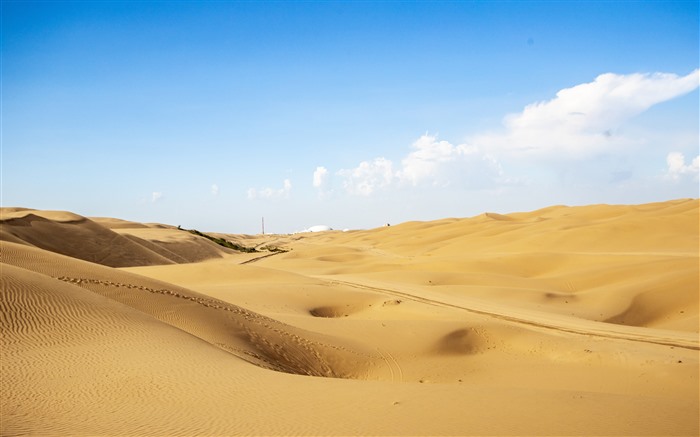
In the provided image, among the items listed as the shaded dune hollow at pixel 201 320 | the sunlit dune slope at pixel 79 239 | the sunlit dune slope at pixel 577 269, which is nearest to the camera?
the shaded dune hollow at pixel 201 320

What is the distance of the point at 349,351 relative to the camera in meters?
12.4

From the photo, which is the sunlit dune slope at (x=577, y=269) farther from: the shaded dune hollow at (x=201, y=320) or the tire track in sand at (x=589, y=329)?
the shaded dune hollow at (x=201, y=320)

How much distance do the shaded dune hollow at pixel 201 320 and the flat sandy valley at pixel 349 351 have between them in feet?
0.18

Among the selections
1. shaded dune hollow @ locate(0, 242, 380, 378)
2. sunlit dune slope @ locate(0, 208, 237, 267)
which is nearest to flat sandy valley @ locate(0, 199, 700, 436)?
shaded dune hollow @ locate(0, 242, 380, 378)

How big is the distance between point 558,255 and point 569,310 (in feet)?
40.9

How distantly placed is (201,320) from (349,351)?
3604 millimetres

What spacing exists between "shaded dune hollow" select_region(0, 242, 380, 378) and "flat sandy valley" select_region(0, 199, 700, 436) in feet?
0.18

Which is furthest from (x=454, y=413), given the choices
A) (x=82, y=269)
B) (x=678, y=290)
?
(x=678, y=290)

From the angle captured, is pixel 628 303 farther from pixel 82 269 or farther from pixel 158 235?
pixel 158 235

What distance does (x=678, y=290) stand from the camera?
19453mm

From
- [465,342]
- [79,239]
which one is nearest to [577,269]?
[465,342]

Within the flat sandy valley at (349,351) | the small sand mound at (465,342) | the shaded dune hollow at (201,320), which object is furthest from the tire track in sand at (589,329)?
the shaded dune hollow at (201,320)

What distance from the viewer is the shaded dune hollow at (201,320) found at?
10281 mm

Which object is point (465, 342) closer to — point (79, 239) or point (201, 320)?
point (201, 320)
